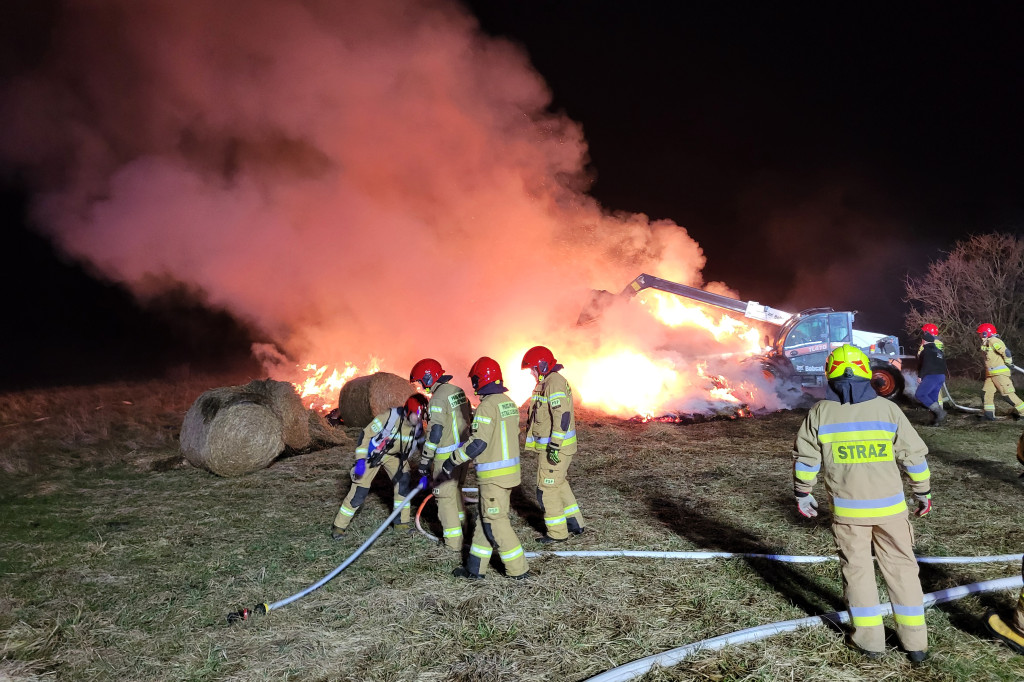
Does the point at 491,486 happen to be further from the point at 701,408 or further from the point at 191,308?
the point at 191,308

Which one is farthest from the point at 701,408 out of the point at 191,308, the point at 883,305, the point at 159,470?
the point at 191,308

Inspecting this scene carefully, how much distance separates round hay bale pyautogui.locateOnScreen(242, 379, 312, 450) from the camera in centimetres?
1005

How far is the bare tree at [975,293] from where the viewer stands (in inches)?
786

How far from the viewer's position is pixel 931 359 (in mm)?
11102

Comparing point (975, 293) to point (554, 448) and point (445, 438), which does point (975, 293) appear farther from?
point (445, 438)

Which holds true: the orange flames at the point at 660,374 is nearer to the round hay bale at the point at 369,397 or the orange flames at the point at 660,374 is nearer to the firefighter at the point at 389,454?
the round hay bale at the point at 369,397

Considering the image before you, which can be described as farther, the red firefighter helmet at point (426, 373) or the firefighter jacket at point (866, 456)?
the red firefighter helmet at point (426, 373)

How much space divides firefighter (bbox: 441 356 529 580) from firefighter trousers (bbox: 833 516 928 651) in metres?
2.44

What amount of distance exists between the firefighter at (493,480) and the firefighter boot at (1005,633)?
3.17 metres

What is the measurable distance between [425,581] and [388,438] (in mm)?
1816

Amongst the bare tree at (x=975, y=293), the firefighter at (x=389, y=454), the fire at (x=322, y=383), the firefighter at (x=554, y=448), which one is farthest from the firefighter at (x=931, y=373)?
the fire at (x=322, y=383)

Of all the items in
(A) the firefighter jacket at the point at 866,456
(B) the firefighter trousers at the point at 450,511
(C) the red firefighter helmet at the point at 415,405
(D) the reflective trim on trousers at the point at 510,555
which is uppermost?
(C) the red firefighter helmet at the point at 415,405

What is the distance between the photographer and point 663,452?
9.95m

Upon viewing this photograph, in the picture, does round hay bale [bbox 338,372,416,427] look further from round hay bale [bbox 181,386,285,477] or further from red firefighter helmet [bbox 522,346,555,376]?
red firefighter helmet [bbox 522,346,555,376]
